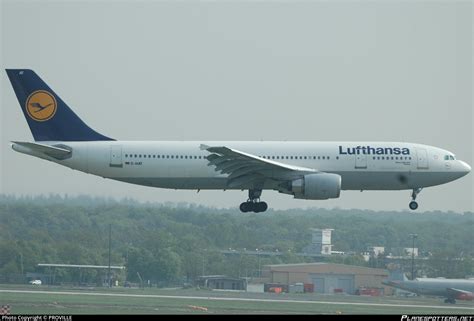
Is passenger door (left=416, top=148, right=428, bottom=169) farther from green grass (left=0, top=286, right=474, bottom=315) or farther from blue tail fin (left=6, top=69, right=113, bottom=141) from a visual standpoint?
blue tail fin (left=6, top=69, right=113, bottom=141)

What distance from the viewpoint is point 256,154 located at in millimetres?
59719

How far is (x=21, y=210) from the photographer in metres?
71.1

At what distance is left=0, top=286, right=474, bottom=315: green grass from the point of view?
4859cm

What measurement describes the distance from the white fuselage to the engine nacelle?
1091 mm

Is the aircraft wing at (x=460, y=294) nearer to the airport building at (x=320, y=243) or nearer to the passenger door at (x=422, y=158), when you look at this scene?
the passenger door at (x=422, y=158)

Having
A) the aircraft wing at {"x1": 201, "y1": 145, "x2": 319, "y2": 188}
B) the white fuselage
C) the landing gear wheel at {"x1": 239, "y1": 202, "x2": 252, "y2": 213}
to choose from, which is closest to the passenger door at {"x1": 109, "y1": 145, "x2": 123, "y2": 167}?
the white fuselage

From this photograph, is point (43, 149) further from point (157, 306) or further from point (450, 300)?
point (450, 300)

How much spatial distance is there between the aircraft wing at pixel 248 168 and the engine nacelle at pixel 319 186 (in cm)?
44

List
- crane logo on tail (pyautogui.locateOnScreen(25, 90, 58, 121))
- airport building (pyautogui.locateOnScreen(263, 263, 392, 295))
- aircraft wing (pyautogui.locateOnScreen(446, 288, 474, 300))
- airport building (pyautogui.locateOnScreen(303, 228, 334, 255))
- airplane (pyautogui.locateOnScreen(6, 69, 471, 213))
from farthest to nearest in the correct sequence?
1. airport building (pyautogui.locateOnScreen(303, 228, 334, 255))
2. crane logo on tail (pyautogui.locateOnScreen(25, 90, 58, 121))
3. airplane (pyautogui.locateOnScreen(6, 69, 471, 213))
4. airport building (pyautogui.locateOnScreen(263, 263, 392, 295))
5. aircraft wing (pyautogui.locateOnScreen(446, 288, 474, 300))

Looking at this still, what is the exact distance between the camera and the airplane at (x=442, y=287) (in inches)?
2210

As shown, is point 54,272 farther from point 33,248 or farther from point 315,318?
point 315,318

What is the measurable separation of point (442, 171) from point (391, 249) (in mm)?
9713

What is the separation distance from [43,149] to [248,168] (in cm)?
922

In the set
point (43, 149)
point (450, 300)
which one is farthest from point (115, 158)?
point (450, 300)
